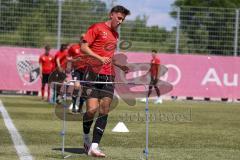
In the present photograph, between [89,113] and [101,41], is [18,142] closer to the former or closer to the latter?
[89,113]

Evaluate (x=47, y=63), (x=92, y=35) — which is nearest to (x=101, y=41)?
(x=92, y=35)

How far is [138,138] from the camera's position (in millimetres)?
12789

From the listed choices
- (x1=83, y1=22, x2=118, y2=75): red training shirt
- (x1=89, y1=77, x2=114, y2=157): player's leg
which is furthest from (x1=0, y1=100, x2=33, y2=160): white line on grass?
(x1=83, y1=22, x2=118, y2=75): red training shirt

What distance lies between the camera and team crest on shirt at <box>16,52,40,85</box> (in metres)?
29.3

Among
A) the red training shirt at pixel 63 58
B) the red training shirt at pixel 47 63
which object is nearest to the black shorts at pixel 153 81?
the red training shirt at pixel 47 63

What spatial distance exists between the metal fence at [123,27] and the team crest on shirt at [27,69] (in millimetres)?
1410

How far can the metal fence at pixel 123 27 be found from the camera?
3070 cm

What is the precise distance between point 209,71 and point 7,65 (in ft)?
28.7

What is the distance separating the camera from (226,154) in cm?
1044

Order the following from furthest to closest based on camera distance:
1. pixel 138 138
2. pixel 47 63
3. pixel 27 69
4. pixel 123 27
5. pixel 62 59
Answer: pixel 123 27 → pixel 27 69 → pixel 47 63 → pixel 62 59 → pixel 138 138

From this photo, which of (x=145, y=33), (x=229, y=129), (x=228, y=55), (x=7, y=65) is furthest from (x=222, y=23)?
(x=229, y=129)

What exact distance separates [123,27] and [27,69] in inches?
197

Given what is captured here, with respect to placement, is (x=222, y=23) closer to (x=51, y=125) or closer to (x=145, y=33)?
(x=145, y=33)

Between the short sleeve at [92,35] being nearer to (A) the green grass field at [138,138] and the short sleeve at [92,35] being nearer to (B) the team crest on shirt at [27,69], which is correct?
(A) the green grass field at [138,138]
